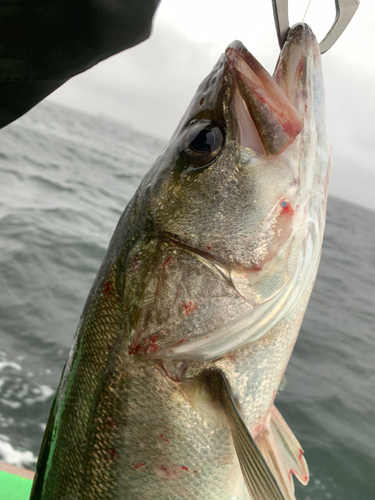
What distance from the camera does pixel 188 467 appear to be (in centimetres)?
96

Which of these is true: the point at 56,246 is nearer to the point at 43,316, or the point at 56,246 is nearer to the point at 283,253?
the point at 43,316

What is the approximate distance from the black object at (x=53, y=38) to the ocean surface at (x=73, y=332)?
11.5 feet

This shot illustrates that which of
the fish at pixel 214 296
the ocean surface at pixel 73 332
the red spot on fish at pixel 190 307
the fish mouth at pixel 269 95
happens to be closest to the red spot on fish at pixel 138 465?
the fish at pixel 214 296

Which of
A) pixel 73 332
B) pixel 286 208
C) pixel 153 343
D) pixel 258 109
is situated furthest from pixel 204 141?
pixel 73 332

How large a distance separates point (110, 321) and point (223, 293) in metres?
0.33

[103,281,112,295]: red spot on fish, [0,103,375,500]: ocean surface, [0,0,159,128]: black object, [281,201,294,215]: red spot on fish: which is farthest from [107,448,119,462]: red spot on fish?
[0,103,375,500]: ocean surface

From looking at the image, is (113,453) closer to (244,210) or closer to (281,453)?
(281,453)

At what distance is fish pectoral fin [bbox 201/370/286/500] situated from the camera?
2.76 ft

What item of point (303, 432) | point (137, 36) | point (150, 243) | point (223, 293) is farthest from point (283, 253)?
point (303, 432)

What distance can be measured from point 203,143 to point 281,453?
0.86 metres

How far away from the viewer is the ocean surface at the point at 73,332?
12.3ft

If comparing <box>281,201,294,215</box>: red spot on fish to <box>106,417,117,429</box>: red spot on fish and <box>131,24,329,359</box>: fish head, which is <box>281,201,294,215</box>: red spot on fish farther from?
<box>106,417,117,429</box>: red spot on fish

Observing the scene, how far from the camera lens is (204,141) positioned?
966 millimetres

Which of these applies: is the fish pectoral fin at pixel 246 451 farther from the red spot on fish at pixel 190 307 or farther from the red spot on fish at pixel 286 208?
the red spot on fish at pixel 286 208
